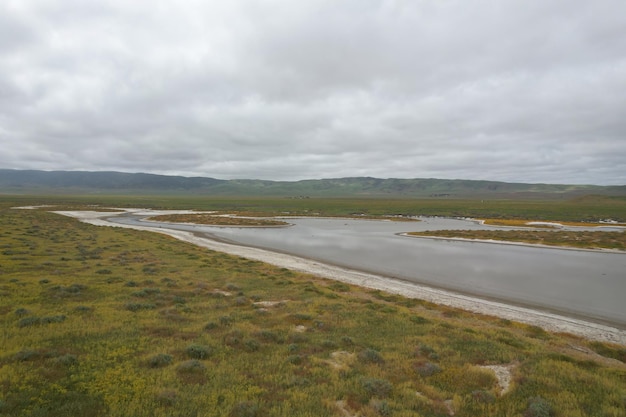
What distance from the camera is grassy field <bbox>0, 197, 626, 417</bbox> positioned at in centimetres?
904

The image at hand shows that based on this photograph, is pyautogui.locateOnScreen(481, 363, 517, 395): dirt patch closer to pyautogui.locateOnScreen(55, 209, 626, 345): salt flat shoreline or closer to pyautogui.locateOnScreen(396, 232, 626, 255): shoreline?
pyautogui.locateOnScreen(55, 209, 626, 345): salt flat shoreline

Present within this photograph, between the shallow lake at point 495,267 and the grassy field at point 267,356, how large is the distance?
27.0 feet

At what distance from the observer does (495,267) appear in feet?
118

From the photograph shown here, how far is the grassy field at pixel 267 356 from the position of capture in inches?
356

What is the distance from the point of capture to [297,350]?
43.0ft

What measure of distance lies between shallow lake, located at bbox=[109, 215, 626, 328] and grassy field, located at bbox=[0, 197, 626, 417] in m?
8.22

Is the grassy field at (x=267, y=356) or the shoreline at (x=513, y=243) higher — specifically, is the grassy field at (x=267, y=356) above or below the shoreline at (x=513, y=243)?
above

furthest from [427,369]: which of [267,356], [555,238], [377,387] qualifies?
[555,238]

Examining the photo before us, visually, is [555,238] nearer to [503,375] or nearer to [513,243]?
[513,243]

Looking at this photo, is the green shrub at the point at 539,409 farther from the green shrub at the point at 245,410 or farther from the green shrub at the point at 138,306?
the green shrub at the point at 138,306

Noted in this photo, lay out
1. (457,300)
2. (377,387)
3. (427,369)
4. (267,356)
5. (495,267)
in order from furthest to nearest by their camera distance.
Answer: (495,267)
(457,300)
(267,356)
(427,369)
(377,387)

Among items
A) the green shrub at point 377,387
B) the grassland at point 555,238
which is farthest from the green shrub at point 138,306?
the grassland at point 555,238

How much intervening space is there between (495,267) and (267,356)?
31747 mm

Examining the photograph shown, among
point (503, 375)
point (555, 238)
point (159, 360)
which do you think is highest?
point (159, 360)
